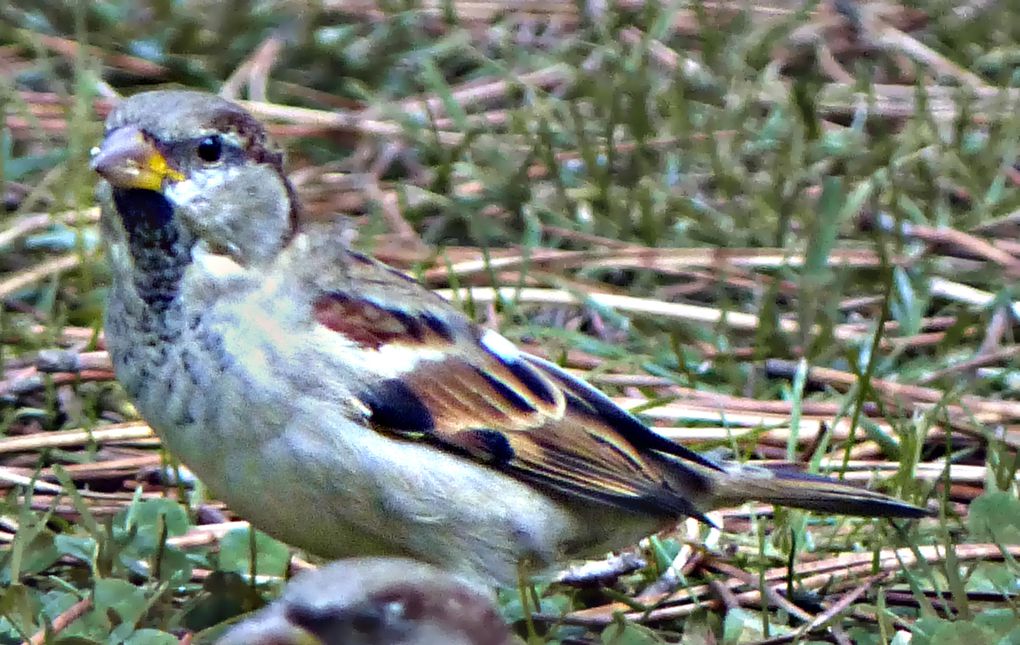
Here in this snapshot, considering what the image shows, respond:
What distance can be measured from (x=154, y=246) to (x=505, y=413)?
683 millimetres

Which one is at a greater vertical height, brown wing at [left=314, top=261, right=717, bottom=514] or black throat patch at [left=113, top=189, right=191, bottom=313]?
black throat patch at [left=113, top=189, right=191, bottom=313]

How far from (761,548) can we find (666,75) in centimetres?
273

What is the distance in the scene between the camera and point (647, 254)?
461 cm

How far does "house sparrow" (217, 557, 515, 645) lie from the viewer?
2.08m

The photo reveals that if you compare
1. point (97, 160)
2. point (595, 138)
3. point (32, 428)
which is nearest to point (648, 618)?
point (97, 160)

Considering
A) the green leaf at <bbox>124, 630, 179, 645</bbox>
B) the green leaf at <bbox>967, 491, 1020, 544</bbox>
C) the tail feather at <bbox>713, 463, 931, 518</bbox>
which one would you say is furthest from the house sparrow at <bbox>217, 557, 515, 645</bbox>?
the green leaf at <bbox>967, 491, 1020, 544</bbox>

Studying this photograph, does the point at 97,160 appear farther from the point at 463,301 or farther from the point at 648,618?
the point at 463,301

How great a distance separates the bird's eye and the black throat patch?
0.38 feet

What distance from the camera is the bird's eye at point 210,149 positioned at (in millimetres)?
3025

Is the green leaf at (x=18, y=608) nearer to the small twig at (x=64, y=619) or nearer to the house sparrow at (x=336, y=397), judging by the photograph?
the small twig at (x=64, y=619)

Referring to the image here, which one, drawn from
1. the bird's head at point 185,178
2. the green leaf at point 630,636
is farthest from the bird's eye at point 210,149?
the green leaf at point 630,636

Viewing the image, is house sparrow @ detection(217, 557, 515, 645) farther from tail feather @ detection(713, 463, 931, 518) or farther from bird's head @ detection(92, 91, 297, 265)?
tail feather @ detection(713, 463, 931, 518)

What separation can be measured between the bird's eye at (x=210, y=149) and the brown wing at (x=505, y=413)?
12.0 inches

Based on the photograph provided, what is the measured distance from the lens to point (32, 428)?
12.8 ft
